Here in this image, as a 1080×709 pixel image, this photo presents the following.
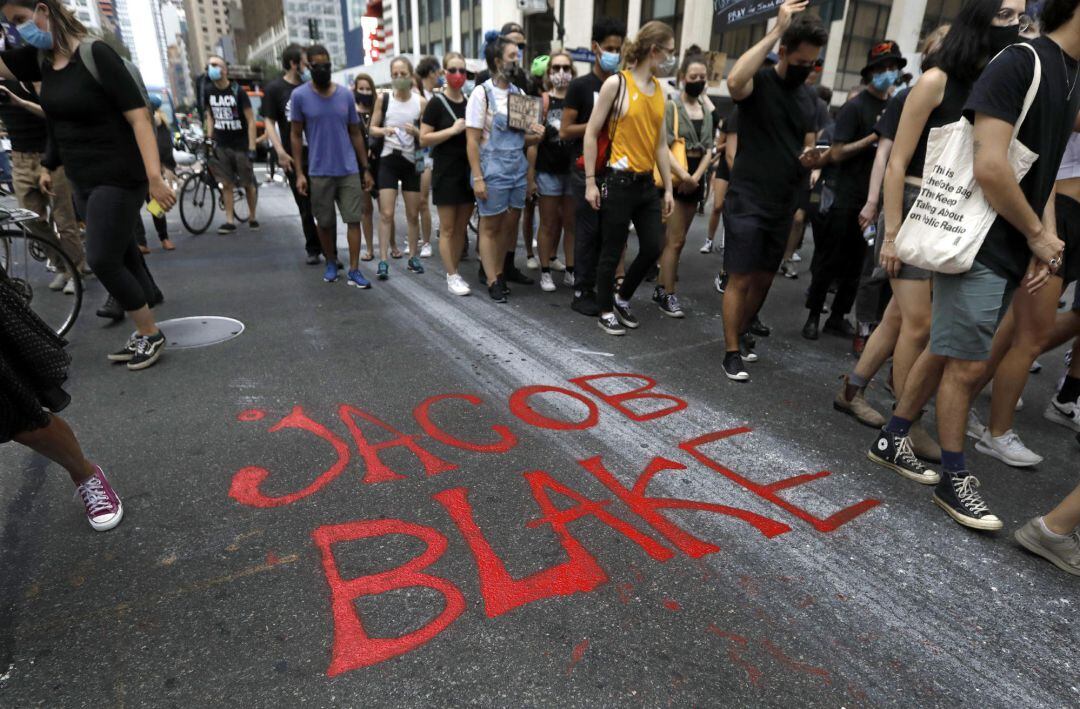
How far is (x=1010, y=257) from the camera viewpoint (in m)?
2.24

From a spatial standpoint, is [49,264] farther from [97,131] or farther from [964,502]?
[964,502]

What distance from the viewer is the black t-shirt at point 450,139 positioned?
505cm

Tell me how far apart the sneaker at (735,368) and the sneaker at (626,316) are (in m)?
1.00

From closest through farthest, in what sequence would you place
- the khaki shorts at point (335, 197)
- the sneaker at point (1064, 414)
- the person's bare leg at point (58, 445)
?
the person's bare leg at point (58, 445) < the sneaker at point (1064, 414) < the khaki shorts at point (335, 197)

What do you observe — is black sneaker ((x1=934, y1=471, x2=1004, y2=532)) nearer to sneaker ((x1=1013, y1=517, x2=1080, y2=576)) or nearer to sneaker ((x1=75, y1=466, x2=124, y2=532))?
sneaker ((x1=1013, y1=517, x2=1080, y2=576))

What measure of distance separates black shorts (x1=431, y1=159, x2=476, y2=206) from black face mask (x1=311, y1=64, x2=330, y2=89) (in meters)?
1.11

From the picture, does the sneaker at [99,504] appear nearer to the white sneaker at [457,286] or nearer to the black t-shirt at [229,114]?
the white sneaker at [457,286]

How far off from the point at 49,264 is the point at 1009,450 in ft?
22.2

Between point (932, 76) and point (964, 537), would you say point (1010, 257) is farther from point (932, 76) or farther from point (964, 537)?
point (964, 537)

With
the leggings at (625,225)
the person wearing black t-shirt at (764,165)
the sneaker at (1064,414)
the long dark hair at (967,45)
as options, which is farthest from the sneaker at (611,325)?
the sneaker at (1064,414)

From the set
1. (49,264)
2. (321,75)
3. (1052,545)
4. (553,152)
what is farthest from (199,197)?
(1052,545)

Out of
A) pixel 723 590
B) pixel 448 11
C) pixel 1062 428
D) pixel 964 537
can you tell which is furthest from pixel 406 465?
pixel 448 11

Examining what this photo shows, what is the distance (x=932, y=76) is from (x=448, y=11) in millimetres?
43803

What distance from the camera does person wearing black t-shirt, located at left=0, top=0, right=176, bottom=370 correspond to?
3.17 m
